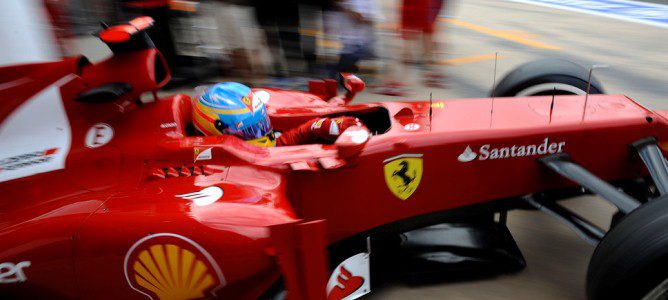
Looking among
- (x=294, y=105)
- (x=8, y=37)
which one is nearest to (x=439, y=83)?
(x=294, y=105)

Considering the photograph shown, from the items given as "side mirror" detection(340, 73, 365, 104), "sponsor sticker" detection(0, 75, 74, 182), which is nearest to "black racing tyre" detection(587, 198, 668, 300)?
"side mirror" detection(340, 73, 365, 104)

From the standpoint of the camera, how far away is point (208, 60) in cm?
569

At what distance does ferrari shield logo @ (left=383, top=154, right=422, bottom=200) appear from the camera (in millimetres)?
2305

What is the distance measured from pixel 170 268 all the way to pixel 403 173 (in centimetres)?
107

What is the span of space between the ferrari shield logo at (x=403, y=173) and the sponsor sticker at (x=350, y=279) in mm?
331

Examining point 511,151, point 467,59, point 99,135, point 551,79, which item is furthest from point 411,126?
point 467,59

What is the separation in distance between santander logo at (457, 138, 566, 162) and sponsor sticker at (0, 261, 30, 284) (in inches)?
72.3

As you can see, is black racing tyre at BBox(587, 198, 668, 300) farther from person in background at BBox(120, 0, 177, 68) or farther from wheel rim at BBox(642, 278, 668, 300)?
person in background at BBox(120, 0, 177, 68)

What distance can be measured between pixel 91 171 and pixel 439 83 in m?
4.11

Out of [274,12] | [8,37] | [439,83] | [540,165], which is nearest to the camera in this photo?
[540,165]

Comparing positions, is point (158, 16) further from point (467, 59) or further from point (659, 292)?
point (659, 292)

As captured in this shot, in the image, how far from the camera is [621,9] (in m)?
9.24

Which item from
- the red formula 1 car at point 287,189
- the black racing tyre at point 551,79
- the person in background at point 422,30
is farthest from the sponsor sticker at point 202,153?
the person in background at point 422,30

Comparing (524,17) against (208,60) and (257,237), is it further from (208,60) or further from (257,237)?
(257,237)
